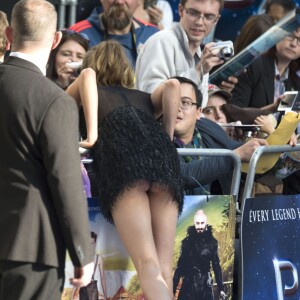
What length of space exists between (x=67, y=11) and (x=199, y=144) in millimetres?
2643

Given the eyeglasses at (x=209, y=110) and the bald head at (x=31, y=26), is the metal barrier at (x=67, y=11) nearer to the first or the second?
the eyeglasses at (x=209, y=110)

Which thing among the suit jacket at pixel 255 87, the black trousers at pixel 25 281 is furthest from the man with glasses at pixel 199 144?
the black trousers at pixel 25 281

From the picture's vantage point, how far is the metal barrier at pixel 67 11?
9.02 metres

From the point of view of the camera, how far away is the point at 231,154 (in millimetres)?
6648

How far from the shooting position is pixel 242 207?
6.76 m

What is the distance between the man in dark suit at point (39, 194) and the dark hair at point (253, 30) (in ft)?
13.7

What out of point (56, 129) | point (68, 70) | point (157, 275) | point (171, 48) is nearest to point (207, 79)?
point (171, 48)

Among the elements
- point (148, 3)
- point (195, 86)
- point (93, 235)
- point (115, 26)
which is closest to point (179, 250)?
point (93, 235)

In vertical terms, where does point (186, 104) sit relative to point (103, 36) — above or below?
below

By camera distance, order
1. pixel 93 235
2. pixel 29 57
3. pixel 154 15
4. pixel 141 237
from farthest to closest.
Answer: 1. pixel 154 15
2. pixel 93 235
3. pixel 141 237
4. pixel 29 57

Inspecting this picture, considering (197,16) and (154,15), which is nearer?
(197,16)

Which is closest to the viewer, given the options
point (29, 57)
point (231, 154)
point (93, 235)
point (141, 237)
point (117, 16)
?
point (29, 57)

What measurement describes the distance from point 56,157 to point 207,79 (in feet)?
10.9

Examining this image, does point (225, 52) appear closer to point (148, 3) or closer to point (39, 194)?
point (148, 3)
